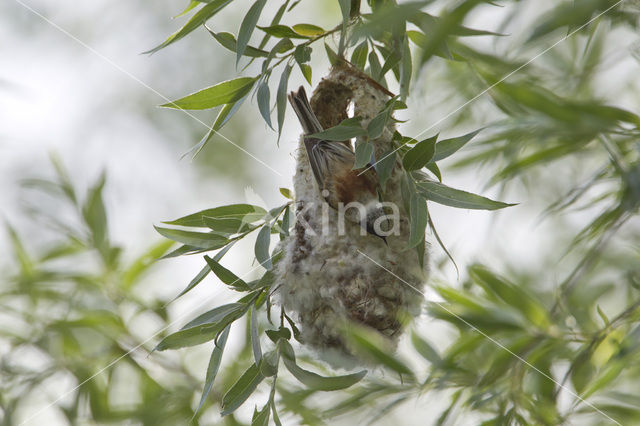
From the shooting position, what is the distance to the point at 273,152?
14.1 feet

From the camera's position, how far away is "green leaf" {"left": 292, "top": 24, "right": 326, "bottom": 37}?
4.84 feet

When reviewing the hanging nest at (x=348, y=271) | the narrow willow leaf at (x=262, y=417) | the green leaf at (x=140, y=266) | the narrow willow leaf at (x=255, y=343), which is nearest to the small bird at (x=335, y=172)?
the hanging nest at (x=348, y=271)

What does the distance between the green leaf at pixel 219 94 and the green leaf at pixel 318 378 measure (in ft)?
1.81

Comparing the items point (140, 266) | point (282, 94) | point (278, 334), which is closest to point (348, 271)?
point (278, 334)

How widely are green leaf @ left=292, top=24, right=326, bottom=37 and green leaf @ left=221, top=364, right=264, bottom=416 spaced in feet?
2.49

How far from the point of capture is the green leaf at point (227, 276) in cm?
133

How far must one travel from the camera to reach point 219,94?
4.65ft

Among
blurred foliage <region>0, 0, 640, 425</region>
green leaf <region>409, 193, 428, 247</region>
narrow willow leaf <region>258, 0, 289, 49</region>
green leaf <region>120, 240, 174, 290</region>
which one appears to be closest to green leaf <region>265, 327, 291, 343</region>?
blurred foliage <region>0, 0, 640, 425</region>

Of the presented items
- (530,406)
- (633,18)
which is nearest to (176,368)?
(530,406)

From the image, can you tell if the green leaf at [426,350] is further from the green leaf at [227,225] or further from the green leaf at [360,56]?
the green leaf at [360,56]

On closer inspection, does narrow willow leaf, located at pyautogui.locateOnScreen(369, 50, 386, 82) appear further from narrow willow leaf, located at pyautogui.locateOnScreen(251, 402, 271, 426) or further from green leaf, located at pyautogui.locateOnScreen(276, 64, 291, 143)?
narrow willow leaf, located at pyautogui.locateOnScreen(251, 402, 271, 426)

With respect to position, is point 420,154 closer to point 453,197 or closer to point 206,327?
point 453,197

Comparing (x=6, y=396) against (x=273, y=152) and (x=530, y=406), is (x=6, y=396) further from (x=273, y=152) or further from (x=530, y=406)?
(x=273, y=152)

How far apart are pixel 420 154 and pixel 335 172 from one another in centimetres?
43
